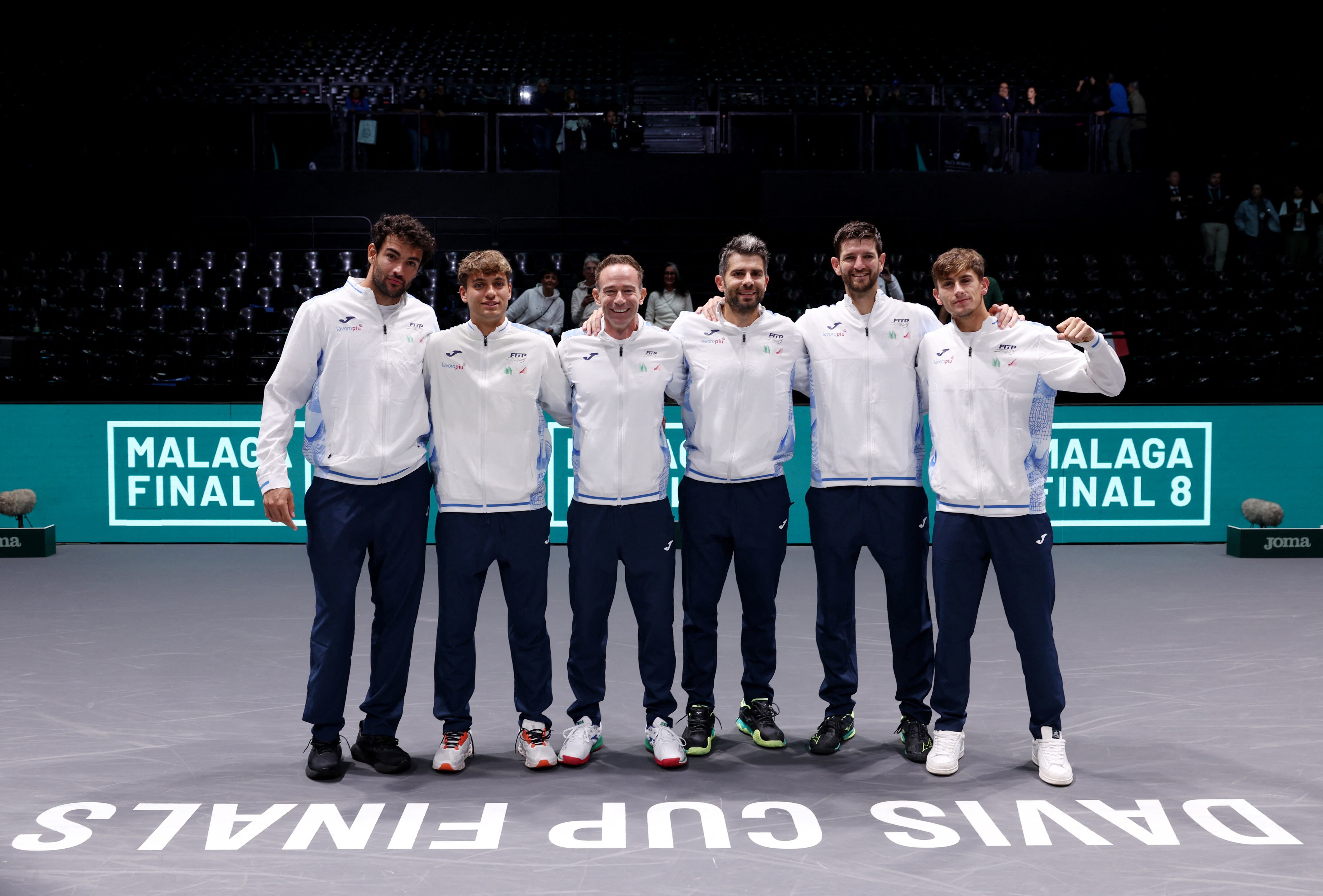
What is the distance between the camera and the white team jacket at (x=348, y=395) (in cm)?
472

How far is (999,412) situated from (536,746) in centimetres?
227

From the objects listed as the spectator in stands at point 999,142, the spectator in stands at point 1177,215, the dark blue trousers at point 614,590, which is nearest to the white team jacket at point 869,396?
the dark blue trousers at point 614,590

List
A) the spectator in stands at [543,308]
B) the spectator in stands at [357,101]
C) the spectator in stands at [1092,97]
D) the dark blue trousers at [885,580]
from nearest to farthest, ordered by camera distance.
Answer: the dark blue trousers at [885,580], the spectator in stands at [543,308], the spectator in stands at [357,101], the spectator in stands at [1092,97]

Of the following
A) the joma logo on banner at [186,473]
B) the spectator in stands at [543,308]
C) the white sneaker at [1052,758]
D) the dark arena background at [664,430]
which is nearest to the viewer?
the dark arena background at [664,430]

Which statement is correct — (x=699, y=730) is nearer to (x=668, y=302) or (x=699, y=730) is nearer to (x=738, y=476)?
(x=738, y=476)

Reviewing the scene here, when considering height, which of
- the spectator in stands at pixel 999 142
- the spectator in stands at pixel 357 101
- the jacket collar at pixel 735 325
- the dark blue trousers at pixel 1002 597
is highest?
the spectator in stands at pixel 357 101

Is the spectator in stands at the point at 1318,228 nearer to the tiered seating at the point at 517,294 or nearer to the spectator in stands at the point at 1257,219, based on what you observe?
the spectator in stands at the point at 1257,219

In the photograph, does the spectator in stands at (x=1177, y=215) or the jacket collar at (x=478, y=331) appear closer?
the jacket collar at (x=478, y=331)

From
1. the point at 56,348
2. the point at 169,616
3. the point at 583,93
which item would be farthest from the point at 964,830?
the point at 583,93

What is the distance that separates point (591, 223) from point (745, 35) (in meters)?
9.40

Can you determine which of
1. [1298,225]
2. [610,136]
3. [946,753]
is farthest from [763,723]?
[1298,225]

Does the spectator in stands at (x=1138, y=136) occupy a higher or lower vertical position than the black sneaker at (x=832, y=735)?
higher

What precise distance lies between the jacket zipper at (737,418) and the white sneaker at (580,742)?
1148mm

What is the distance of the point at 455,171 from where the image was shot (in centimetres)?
1565
